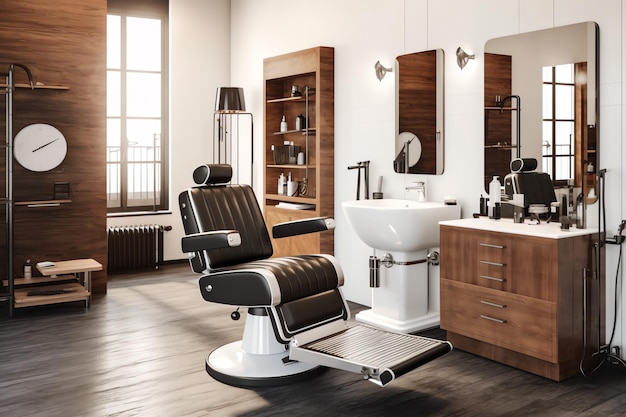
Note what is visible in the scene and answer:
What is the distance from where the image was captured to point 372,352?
10.7ft

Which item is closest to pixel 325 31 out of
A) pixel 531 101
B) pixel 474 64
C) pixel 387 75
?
pixel 387 75

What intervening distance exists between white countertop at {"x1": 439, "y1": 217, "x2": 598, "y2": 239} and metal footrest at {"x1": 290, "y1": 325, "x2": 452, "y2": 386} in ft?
2.58

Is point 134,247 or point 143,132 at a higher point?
point 143,132

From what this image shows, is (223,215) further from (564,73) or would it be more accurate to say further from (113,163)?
(113,163)

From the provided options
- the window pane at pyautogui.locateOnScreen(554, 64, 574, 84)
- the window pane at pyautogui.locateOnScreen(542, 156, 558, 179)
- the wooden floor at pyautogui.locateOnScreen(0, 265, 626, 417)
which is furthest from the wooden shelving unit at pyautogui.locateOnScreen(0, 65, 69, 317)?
the window pane at pyautogui.locateOnScreen(554, 64, 574, 84)

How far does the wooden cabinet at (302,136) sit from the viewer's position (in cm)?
570

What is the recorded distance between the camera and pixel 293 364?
3639mm

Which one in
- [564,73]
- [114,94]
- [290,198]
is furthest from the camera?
[114,94]

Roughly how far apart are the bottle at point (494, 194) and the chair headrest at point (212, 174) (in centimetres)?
171

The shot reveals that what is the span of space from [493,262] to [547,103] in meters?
1.05

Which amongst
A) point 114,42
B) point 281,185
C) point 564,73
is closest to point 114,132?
point 114,42

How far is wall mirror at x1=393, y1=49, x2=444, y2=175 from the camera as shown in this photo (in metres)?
4.77

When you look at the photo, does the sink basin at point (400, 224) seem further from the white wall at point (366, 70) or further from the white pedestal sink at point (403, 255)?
the white wall at point (366, 70)

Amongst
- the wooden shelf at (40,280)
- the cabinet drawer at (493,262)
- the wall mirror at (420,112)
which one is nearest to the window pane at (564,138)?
the cabinet drawer at (493,262)
